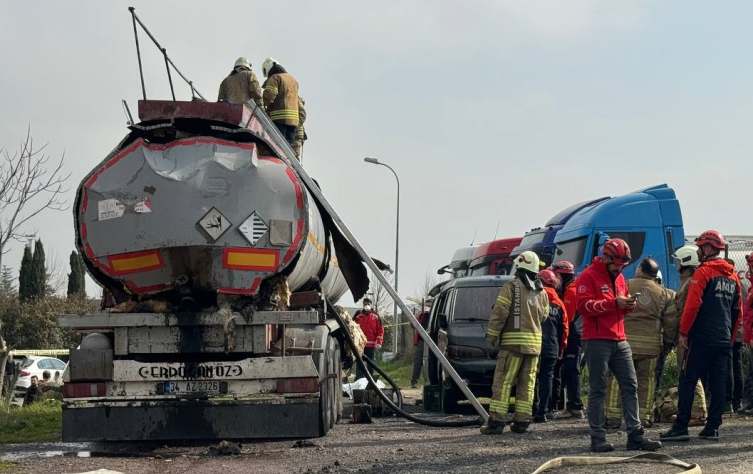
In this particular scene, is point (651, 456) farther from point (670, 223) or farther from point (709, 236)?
point (670, 223)

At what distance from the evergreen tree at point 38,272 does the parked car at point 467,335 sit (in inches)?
1508

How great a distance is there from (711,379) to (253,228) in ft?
14.7

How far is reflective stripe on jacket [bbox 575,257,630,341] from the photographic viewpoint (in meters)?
9.43

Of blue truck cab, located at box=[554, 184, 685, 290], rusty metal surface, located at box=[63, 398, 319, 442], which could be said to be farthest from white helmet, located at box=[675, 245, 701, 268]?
blue truck cab, located at box=[554, 184, 685, 290]

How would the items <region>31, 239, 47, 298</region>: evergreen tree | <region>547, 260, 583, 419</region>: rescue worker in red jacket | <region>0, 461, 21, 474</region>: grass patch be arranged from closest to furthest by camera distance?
<region>0, 461, 21, 474</region>: grass patch → <region>547, 260, 583, 419</region>: rescue worker in red jacket → <region>31, 239, 47, 298</region>: evergreen tree

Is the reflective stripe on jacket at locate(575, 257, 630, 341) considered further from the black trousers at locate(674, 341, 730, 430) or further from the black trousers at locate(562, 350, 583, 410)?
the black trousers at locate(562, 350, 583, 410)

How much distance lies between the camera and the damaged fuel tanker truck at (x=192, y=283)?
10219mm

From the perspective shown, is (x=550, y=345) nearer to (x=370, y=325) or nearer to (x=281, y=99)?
(x=281, y=99)

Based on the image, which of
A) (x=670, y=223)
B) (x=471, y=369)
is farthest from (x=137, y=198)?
(x=670, y=223)

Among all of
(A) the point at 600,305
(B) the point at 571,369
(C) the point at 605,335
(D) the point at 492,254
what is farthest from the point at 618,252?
(D) the point at 492,254

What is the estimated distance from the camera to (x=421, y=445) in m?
10.8

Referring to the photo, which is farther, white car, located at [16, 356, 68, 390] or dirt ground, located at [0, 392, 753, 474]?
white car, located at [16, 356, 68, 390]

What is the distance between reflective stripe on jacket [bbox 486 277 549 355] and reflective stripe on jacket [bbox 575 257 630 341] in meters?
1.92

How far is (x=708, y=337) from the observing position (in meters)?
10.1
